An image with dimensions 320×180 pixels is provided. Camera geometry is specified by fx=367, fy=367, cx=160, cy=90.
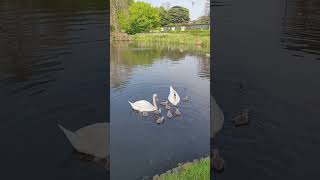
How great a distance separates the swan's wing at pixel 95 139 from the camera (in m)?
2.06

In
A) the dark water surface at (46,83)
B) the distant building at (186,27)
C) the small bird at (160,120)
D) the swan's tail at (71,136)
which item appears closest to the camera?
the dark water surface at (46,83)

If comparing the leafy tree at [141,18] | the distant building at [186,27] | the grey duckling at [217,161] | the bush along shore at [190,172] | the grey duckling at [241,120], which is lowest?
the bush along shore at [190,172]

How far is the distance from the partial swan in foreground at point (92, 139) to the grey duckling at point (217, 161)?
62 cm

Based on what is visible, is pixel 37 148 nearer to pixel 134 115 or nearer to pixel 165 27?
pixel 134 115

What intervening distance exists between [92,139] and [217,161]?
727 millimetres

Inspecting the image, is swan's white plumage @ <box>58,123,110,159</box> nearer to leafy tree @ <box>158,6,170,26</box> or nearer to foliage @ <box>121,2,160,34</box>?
foliage @ <box>121,2,160,34</box>

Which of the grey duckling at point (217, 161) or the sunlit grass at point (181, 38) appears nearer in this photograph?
the grey duckling at point (217, 161)

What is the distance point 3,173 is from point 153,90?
189cm

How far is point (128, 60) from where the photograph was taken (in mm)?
3561

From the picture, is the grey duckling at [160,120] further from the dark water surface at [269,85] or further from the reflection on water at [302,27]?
the reflection on water at [302,27]

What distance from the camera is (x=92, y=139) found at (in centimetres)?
210

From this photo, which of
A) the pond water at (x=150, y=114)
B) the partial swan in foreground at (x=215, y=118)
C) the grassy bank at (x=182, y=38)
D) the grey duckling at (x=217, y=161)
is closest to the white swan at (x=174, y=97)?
the pond water at (x=150, y=114)

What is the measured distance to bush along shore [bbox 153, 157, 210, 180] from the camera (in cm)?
247

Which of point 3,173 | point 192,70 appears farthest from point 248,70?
point 3,173
